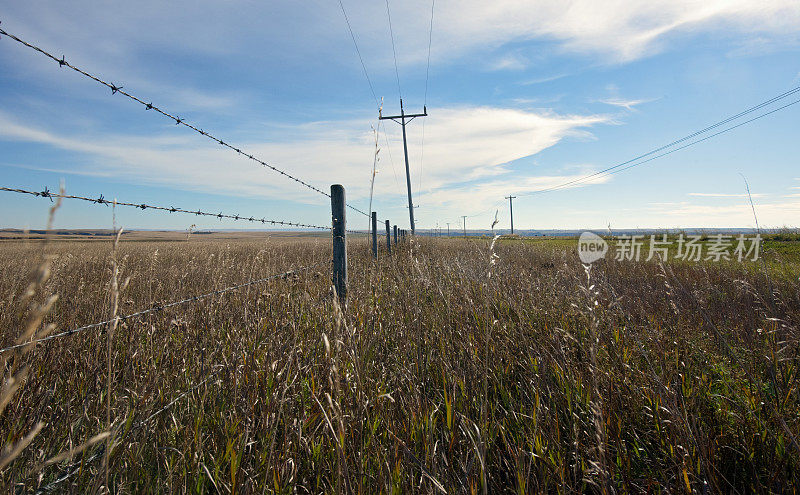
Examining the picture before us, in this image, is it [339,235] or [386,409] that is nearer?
[386,409]

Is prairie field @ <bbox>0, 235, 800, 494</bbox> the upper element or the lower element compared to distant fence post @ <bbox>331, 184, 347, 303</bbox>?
lower

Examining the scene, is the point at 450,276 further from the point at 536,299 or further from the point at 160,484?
the point at 160,484

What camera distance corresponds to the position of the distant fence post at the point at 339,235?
4051 mm

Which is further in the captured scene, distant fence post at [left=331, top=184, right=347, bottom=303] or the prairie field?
distant fence post at [left=331, top=184, right=347, bottom=303]

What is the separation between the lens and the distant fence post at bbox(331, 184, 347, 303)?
13.3ft

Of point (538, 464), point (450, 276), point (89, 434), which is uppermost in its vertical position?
point (450, 276)

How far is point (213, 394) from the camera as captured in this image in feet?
7.39

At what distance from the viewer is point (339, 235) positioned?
409 centimetres

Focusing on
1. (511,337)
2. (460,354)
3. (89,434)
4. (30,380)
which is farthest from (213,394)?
(511,337)

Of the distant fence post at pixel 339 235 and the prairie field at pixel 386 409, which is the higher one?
the distant fence post at pixel 339 235

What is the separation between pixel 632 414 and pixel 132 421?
2.72 meters

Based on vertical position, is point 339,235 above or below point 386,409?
above

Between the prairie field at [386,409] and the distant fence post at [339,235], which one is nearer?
the prairie field at [386,409]

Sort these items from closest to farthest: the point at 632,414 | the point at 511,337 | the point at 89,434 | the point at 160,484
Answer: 1. the point at 160,484
2. the point at 89,434
3. the point at 632,414
4. the point at 511,337
